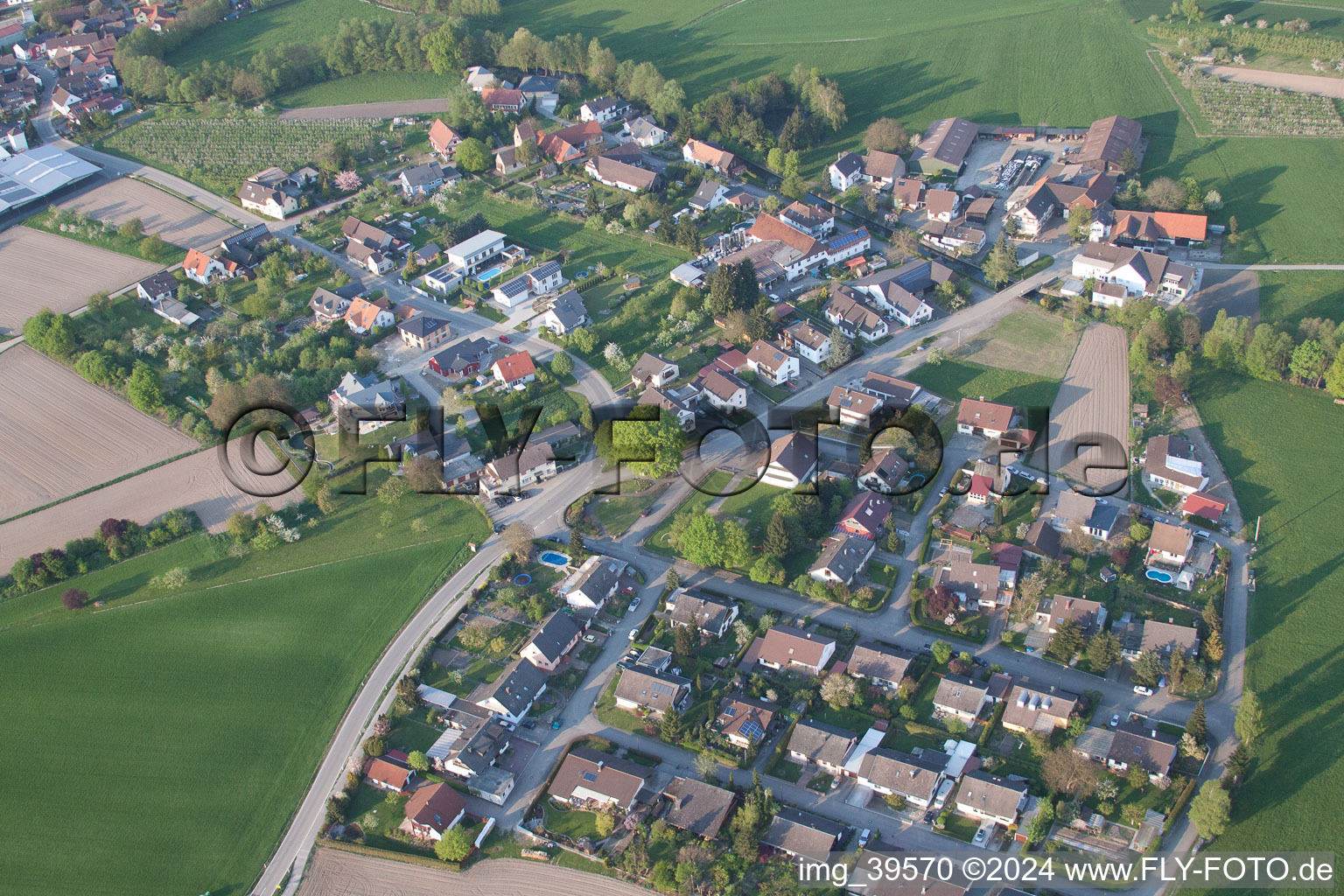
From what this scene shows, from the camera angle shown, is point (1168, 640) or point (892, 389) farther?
point (892, 389)

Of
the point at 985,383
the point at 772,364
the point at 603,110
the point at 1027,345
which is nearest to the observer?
the point at 985,383

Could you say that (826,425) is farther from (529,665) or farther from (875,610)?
(529,665)

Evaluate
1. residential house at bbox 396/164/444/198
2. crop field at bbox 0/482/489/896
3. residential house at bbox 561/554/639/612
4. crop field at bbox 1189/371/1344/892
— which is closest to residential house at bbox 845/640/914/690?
residential house at bbox 561/554/639/612

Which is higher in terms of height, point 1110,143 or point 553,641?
point 1110,143

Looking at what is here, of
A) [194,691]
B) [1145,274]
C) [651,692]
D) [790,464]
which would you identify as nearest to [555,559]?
[651,692]

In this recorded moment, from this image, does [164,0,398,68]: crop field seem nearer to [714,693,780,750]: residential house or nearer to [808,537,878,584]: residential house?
[808,537,878,584]: residential house

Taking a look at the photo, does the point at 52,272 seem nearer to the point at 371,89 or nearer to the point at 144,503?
the point at 144,503

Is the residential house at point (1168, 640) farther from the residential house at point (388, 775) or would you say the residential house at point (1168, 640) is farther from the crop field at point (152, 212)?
the crop field at point (152, 212)

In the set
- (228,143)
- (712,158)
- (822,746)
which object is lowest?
(822,746)

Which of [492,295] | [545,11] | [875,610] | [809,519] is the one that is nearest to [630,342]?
[492,295]
